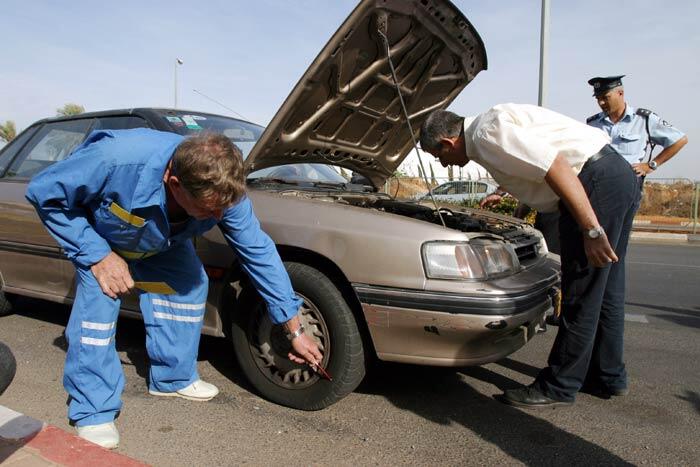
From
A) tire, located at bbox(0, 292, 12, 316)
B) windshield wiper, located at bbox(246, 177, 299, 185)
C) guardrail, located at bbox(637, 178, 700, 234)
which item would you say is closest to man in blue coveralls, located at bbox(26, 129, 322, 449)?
A: windshield wiper, located at bbox(246, 177, 299, 185)

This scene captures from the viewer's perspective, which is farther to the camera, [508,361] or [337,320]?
[508,361]

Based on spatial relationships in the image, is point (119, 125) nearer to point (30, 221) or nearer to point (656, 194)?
point (30, 221)

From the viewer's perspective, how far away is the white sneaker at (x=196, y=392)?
2.91m

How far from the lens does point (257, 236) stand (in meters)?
2.50

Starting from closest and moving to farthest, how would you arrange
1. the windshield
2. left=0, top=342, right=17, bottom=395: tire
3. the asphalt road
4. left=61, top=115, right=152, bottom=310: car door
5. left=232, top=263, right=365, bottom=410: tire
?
left=0, top=342, right=17, bottom=395: tire → the asphalt road → left=232, top=263, right=365, bottom=410: tire → left=61, top=115, right=152, bottom=310: car door → the windshield

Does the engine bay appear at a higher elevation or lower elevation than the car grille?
higher

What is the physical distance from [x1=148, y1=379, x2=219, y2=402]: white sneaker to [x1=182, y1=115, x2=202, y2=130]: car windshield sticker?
159 centimetres

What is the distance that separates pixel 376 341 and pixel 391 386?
0.71 m

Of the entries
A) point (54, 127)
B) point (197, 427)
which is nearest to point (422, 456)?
point (197, 427)

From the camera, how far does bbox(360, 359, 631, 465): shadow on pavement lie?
2387 mm

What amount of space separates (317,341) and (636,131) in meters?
2.97

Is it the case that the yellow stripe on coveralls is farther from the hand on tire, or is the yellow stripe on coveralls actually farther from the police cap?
the police cap

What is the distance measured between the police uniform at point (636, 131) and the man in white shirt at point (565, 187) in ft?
4.84

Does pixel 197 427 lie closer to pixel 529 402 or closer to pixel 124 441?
pixel 124 441
